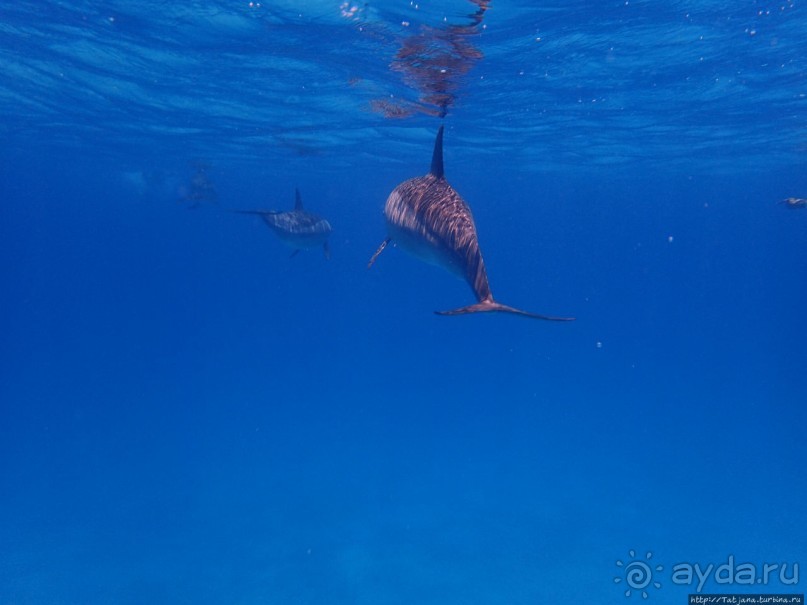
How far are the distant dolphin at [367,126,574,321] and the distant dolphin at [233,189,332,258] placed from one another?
21.6 feet

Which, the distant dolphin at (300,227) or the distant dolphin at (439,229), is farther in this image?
the distant dolphin at (300,227)

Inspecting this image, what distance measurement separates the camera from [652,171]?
37.0m

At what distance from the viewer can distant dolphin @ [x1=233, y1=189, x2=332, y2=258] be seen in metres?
14.7

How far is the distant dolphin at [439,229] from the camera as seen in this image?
5738 millimetres

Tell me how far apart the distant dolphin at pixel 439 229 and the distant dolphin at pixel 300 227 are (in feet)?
21.6

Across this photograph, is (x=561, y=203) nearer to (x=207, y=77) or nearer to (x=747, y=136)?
(x=747, y=136)

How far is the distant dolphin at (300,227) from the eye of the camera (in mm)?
14742

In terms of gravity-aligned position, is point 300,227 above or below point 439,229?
above

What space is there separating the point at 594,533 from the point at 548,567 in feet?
10.7

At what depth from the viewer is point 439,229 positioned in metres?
6.55

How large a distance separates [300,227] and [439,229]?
28.9ft

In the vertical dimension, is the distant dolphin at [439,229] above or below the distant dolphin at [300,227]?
below

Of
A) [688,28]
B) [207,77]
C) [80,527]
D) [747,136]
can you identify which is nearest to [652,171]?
[747,136]

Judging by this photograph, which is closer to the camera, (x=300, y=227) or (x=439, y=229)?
(x=439, y=229)
